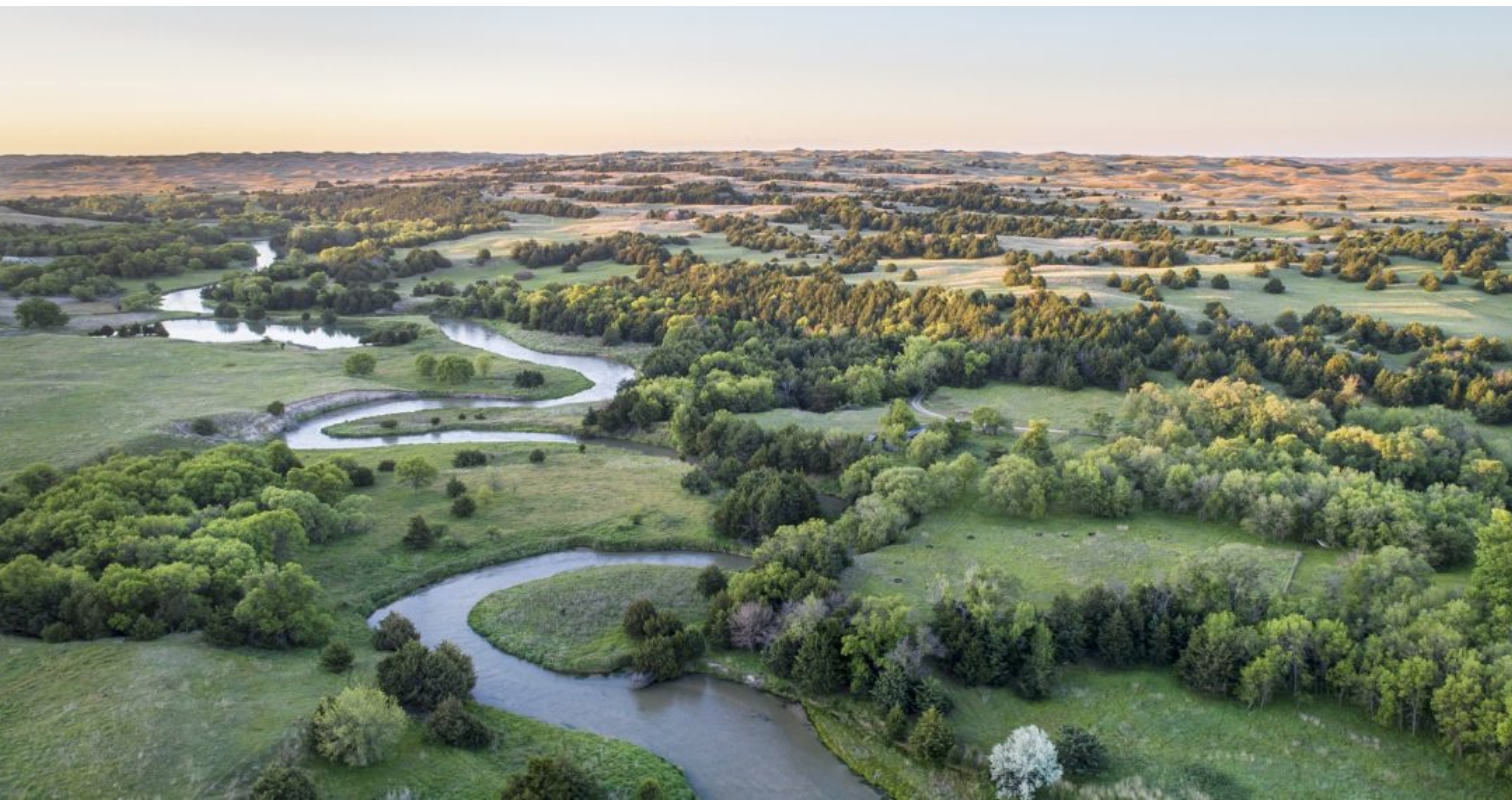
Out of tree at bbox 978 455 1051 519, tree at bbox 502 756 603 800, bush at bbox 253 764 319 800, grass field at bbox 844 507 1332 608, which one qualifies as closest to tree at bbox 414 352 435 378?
grass field at bbox 844 507 1332 608

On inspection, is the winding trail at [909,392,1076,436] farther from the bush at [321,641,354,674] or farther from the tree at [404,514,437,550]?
the bush at [321,641,354,674]

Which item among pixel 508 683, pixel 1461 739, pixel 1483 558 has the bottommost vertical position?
pixel 508 683

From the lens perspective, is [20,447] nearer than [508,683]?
No

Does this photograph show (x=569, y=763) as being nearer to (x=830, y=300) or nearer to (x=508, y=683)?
(x=508, y=683)

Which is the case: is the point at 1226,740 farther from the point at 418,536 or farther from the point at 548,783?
the point at 418,536

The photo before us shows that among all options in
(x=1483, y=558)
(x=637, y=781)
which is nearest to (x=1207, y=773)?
(x=1483, y=558)

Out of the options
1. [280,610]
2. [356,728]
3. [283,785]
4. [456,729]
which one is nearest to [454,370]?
[280,610]
